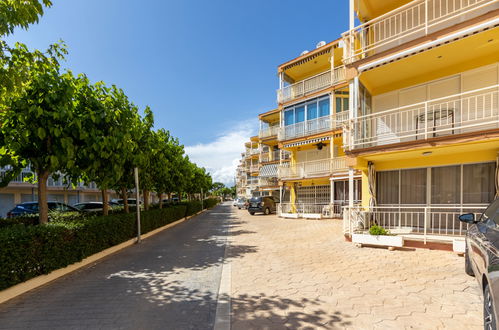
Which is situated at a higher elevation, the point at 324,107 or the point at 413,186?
the point at 324,107

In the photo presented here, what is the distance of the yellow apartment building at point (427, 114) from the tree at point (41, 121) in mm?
8109

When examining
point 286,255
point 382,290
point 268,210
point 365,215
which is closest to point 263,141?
point 268,210

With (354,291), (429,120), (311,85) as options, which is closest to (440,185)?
(429,120)

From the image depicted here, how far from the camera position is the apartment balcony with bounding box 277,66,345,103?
16891mm

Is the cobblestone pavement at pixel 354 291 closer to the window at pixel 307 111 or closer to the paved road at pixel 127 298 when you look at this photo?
the paved road at pixel 127 298

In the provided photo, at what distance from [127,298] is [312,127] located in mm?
16509

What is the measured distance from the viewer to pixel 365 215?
28.2ft

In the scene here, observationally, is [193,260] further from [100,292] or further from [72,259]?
[72,259]

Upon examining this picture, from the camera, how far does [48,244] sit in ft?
16.3

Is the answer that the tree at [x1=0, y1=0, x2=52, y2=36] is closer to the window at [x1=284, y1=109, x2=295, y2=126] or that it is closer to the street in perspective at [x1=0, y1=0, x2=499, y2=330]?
the street in perspective at [x1=0, y1=0, x2=499, y2=330]

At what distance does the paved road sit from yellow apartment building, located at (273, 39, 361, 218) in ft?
41.5

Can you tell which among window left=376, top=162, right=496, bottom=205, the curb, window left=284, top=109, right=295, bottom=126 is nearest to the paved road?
the curb

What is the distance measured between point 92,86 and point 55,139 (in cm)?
192

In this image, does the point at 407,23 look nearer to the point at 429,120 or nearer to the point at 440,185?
the point at 429,120
